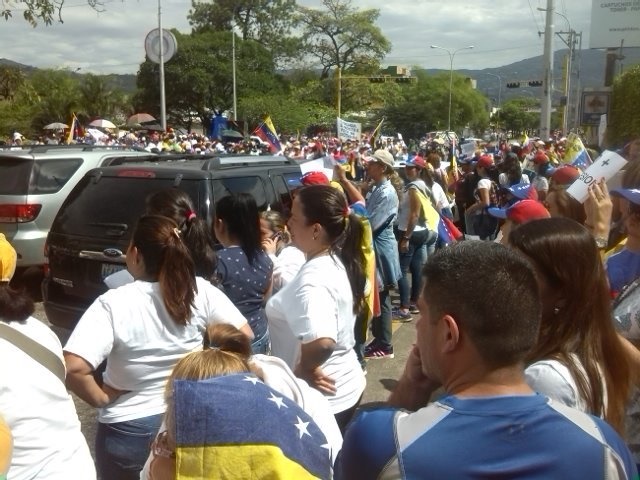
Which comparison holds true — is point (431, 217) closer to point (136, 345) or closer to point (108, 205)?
point (108, 205)

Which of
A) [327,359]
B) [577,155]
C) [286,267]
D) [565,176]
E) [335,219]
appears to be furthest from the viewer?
[577,155]

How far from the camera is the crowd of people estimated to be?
1454 millimetres

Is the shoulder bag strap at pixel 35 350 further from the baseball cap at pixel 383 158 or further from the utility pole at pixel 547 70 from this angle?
the utility pole at pixel 547 70

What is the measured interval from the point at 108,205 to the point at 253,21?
66861 mm

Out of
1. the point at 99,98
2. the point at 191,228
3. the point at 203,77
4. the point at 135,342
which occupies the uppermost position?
the point at 203,77

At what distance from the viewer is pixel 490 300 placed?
4.97 ft

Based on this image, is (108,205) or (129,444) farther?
(108,205)

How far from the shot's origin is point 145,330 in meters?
2.76

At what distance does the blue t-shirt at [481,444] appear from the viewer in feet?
Result: 4.56

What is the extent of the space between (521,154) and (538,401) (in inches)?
603

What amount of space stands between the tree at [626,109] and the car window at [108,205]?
23790 millimetres

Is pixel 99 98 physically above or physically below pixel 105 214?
above

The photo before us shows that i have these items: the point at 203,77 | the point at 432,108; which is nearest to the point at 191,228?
the point at 203,77

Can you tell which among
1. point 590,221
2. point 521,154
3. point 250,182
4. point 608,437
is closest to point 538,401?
point 608,437
